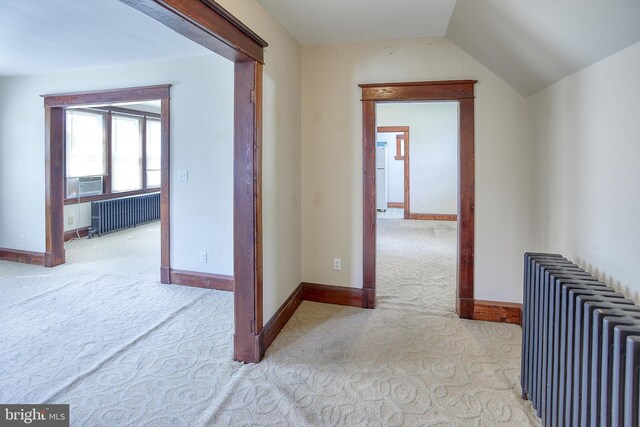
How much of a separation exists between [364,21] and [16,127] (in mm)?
4904

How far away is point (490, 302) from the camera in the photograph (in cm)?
304

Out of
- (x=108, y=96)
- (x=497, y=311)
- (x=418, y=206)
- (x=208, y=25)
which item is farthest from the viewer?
(x=418, y=206)

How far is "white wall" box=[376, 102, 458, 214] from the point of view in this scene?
27.4 feet


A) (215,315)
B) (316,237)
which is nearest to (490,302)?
(316,237)

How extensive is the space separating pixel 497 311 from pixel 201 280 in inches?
117

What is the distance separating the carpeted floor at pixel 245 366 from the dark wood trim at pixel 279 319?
2.3 inches

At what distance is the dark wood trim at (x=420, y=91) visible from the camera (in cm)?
298

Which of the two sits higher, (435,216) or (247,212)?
(247,212)

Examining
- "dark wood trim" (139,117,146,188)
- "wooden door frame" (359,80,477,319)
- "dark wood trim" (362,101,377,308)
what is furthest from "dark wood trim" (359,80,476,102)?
"dark wood trim" (139,117,146,188)

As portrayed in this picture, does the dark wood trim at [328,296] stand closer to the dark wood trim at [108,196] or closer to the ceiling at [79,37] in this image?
the ceiling at [79,37]

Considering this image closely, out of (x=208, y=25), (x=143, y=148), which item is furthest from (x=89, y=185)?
(x=208, y=25)

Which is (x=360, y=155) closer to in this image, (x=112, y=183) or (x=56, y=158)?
(x=56, y=158)

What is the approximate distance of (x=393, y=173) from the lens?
36.4 feet

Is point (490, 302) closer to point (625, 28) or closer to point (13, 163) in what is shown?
point (625, 28)
